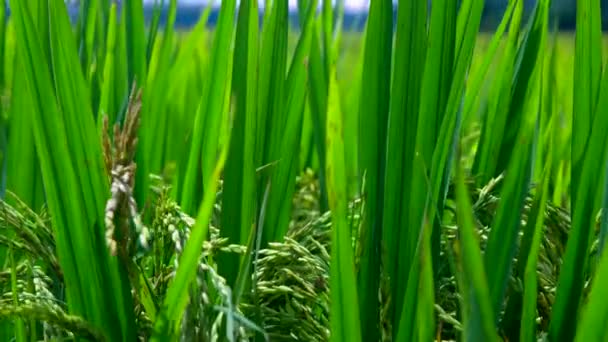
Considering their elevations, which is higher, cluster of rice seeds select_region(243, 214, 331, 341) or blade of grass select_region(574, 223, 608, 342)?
blade of grass select_region(574, 223, 608, 342)

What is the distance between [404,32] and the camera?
58 centimetres

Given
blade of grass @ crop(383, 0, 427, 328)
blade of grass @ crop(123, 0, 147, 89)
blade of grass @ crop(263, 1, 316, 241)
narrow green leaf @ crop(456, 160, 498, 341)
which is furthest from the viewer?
blade of grass @ crop(123, 0, 147, 89)

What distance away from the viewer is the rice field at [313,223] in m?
0.48

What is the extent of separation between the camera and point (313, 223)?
25.5 inches

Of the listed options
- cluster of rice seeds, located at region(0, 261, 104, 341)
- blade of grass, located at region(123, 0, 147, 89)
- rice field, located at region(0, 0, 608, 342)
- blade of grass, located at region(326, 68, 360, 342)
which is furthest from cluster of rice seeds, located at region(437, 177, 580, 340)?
blade of grass, located at region(123, 0, 147, 89)

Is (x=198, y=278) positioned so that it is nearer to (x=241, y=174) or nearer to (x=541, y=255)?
(x=241, y=174)

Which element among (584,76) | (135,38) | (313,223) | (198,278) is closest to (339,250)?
(198,278)

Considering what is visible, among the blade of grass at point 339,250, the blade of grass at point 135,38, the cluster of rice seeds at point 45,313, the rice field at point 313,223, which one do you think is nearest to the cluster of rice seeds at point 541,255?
the rice field at point 313,223

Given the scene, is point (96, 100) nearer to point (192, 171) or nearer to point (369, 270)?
point (192, 171)

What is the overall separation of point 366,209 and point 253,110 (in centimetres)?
11

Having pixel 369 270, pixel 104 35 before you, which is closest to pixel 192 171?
pixel 369 270

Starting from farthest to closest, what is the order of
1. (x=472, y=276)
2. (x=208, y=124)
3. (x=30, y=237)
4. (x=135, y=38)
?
(x=135, y=38), (x=208, y=124), (x=30, y=237), (x=472, y=276)

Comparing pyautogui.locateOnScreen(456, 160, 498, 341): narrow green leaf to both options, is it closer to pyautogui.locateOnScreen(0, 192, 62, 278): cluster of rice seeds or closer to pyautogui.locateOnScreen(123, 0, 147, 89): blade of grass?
pyautogui.locateOnScreen(0, 192, 62, 278): cluster of rice seeds

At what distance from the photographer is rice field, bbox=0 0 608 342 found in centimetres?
48
